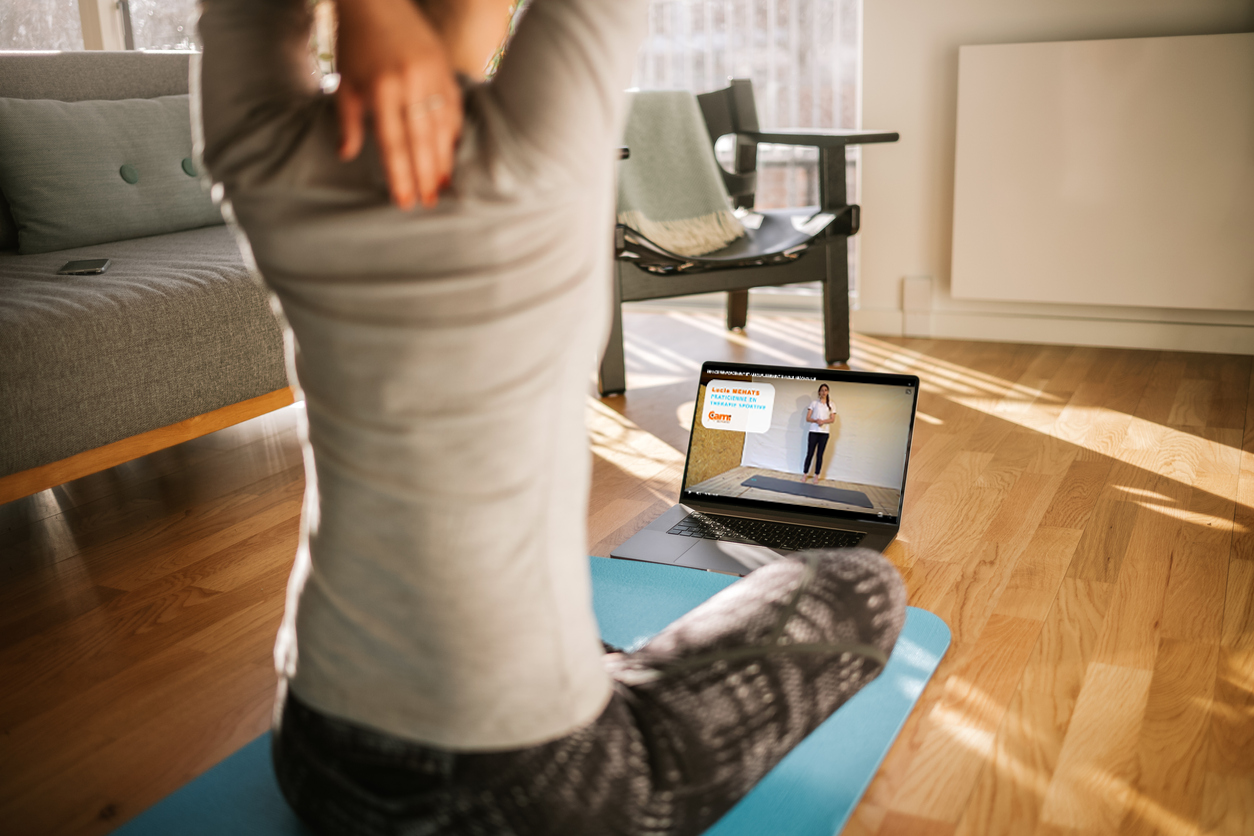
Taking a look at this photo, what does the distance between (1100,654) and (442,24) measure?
110cm

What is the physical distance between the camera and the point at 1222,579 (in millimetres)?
1473

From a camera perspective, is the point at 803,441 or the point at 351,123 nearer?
the point at 351,123

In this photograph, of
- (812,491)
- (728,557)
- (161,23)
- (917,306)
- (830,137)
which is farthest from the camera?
(161,23)

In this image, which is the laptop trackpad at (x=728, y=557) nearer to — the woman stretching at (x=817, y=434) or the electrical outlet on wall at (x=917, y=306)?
the woman stretching at (x=817, y=434)

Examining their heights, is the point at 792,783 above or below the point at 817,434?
below

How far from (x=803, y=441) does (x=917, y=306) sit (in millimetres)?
1690

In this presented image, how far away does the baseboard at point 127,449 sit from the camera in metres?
1.59

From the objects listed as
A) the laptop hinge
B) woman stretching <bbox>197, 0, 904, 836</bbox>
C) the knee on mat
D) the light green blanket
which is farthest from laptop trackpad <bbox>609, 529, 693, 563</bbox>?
the light green blanket

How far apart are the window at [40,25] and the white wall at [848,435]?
331 cm

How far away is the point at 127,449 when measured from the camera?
1752 mm

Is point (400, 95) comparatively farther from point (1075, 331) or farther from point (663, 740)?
point (1075, 331)

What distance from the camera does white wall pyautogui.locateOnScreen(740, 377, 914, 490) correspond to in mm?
1644

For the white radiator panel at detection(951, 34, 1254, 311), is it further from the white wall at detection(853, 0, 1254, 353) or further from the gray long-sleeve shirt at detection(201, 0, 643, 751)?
the gray long-sleeve shirt at detection(201, 0, 643, 751)

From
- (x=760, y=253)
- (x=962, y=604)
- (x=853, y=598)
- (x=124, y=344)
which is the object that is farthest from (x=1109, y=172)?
(x=124, y=344)
